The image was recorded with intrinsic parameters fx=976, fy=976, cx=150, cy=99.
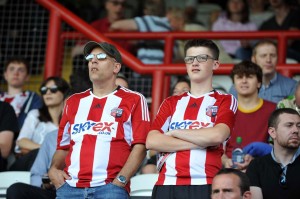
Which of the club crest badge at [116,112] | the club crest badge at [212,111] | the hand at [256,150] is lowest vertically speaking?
the hand at [256,150]

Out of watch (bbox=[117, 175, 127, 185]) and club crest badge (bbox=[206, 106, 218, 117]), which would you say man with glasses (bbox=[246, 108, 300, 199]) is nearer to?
club crest badge (bbox=[206, 106, 218, 117])

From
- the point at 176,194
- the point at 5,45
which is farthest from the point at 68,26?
the point at 176,194

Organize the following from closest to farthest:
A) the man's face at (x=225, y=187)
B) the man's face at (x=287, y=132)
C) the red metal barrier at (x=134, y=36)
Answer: the man's face at (x=225, y=187), the man's face at (x=287, y=132), the red metal barrier at (x=134, y=36)

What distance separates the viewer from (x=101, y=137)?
7.18m

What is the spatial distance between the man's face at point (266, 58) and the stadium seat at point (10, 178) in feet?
8.31

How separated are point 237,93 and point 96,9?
4470mm

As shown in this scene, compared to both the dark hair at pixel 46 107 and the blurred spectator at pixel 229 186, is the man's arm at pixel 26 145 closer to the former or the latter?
the dark hair at pixel 46 107

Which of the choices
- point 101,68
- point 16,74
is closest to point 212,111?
point 101,68

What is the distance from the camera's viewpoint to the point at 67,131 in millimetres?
7469

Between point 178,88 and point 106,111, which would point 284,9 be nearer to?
point 178,88

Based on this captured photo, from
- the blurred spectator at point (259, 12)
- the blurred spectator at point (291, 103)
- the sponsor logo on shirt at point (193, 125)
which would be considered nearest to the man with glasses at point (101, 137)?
the sponsor logo on shirt at point (193, 125)

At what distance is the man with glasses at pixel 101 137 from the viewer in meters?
7.09

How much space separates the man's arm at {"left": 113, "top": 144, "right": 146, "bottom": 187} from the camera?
7.03m

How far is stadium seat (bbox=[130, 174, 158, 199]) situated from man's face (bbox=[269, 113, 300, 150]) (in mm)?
1157
